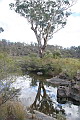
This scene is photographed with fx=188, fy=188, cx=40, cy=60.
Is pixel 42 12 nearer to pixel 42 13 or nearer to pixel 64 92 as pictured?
pixel 42 13

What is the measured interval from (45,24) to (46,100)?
1395 centimetres

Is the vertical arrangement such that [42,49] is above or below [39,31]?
below

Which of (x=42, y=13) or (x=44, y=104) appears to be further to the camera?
(x=42, y=13)

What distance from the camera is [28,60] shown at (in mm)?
16516

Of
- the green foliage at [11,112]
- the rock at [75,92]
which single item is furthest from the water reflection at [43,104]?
the green foliage at [11,112]

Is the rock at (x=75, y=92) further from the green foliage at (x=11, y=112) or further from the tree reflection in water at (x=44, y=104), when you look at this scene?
the green foliage at (x=11, y=112)

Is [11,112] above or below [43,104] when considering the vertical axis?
above

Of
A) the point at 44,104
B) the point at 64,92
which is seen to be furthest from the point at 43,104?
the point at 64,92

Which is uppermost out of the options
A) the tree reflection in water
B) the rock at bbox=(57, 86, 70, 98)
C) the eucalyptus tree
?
the eucalyptus tree

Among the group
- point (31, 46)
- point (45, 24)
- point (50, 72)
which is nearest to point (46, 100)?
point (50, 72)

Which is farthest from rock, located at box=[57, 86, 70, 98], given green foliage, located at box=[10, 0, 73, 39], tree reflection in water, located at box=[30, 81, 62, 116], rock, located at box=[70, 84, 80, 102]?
green foliage, located at box=[10, 0, 73, 39]

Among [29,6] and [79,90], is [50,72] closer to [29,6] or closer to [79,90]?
[79,90]

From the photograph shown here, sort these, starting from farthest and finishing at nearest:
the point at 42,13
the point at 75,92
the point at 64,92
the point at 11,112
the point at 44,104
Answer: the point at 42,13, the point at 64,92, the point at 75,92, the point at 44,104, the point at 11,112

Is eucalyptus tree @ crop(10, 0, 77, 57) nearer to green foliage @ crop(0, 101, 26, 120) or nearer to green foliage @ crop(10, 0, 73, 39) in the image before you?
green foliage @ crop(10, 0, 73, 39)
